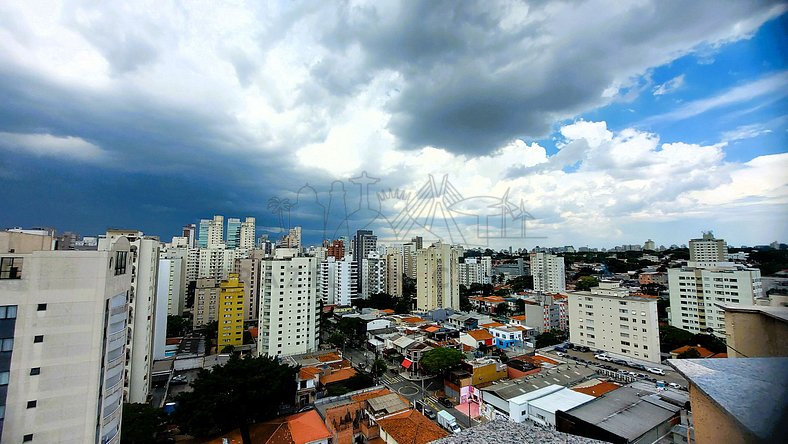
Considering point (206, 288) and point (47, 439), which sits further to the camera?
point (206, 288)

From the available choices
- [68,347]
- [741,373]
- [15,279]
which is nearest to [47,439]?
[68,347]

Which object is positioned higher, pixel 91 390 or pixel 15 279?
pixel 15 279

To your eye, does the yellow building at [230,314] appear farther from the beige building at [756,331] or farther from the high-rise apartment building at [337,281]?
the beige building at [756,331]

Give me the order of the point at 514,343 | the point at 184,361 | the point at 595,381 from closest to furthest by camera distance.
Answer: the point at 595,381
the point at 184,361
the point at 514,343

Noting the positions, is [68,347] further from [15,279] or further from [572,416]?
[572,416]

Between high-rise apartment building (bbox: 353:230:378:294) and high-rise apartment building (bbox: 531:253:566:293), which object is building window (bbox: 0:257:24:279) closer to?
high-rise apartment building (bbox: 531:253:566:293)

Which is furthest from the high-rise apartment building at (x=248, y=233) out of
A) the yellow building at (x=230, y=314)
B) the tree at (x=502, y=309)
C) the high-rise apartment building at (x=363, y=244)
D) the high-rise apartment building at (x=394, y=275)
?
the tree at (x=502, y=309)
